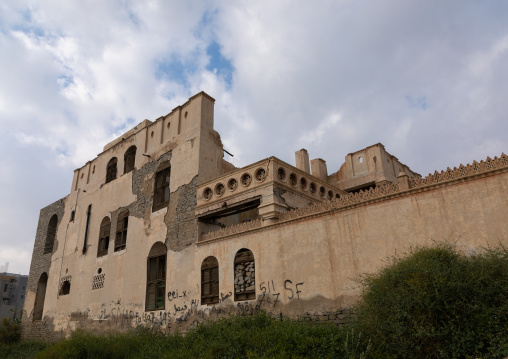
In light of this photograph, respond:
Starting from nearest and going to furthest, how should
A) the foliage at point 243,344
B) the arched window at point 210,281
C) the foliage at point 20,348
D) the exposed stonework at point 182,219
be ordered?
the foliage at point 243,344, the arched window at point 210,281, the exposed stonework at point 182,219, the foliage at point 20,348

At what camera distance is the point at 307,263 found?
10289mm

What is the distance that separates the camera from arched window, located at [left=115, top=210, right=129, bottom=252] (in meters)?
18.0

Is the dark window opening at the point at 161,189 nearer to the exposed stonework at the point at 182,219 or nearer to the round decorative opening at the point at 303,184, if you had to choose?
the exposed stonework at the point at 182,219

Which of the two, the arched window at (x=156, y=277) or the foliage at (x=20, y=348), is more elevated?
the arched window at (x=156, y=277)

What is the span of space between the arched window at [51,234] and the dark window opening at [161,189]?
11.9m

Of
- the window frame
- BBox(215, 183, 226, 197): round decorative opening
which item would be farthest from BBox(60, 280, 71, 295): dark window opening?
BBox(215, 183, 226, 197): round decorative opening

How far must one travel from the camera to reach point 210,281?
42.2 feet

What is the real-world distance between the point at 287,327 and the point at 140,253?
31.9ft

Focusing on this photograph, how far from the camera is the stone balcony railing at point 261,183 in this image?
40.6ft

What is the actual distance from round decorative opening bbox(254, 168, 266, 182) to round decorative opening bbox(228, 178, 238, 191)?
0.98m

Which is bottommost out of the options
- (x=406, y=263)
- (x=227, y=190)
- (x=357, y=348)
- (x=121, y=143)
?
(x=357, y=348)

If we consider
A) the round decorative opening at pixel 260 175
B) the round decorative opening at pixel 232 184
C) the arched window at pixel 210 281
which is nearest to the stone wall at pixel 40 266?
the arched window at pixel 210 281

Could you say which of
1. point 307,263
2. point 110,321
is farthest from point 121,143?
point 307,263

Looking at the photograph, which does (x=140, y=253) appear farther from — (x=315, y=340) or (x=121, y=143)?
(x=315, y=340)
